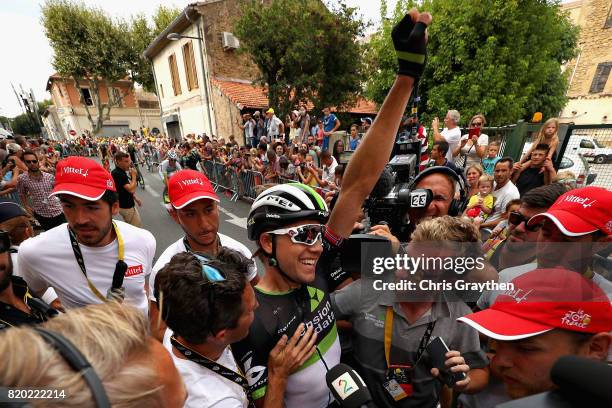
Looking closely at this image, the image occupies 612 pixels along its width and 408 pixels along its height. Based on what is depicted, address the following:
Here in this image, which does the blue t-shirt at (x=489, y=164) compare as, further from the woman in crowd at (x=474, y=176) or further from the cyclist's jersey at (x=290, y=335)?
the cyclist's jersey at (x=290, y=335)

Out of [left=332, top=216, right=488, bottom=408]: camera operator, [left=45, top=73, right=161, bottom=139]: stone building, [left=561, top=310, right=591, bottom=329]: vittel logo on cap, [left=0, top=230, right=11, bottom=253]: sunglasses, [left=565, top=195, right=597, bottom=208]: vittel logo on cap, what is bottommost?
[left=45, top=73, right=161, bottom=139]: stone building

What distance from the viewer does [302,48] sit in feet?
40.7

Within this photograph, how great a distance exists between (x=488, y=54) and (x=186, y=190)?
42.0 feet

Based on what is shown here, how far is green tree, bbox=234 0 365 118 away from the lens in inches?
488

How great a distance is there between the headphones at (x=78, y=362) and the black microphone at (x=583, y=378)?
98 centimetres

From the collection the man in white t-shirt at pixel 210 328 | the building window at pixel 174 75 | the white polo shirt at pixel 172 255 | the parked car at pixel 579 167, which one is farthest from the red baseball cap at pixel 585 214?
the building window at pixel 174 75

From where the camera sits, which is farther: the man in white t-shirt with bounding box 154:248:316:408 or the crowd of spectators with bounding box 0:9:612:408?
the man in white t-shirt with bounding box 154:248:316:408

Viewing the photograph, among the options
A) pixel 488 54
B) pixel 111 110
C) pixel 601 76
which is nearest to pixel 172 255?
pixel 488 54

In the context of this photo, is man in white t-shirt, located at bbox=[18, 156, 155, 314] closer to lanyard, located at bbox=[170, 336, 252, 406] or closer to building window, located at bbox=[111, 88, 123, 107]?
lanyard, located at bbox=[170, 336, 252, 406]

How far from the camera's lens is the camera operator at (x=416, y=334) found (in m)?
1.50

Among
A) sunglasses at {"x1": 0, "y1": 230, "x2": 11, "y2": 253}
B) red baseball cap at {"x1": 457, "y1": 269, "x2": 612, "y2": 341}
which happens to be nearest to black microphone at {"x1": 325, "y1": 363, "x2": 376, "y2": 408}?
red baseball cap at {"x1": 457, "y1": 269, "x2": 612, "y2": 341}

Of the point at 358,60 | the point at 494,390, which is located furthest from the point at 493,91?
the point at 494,390

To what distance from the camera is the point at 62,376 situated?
23.1 inches

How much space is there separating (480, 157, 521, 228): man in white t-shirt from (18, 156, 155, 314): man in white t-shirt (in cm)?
435
